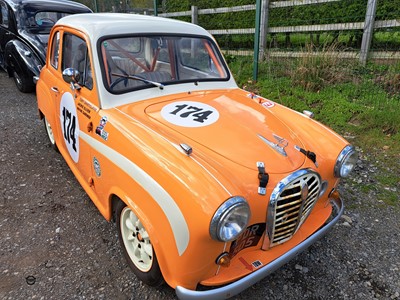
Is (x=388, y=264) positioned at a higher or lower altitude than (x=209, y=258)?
lower

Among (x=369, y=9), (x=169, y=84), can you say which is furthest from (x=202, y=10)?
(x=169, y=84)

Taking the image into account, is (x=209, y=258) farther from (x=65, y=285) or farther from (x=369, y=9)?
(x=369, y=9)

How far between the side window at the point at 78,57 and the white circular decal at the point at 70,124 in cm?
27

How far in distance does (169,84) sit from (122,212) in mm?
1192

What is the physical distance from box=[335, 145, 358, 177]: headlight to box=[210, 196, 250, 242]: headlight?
0.98 metres

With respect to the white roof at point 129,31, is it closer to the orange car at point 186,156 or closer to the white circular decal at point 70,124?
the orange car at point 186,156

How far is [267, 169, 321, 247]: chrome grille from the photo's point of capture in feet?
6.37

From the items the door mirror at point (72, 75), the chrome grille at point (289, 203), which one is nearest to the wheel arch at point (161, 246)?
the chrome grille at point (289, 203)

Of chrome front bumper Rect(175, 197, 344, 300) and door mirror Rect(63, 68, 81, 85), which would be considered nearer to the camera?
chrome front bumper Rect(175, 197, 344, 300)

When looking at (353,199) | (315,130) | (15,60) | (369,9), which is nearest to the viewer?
(315,130)

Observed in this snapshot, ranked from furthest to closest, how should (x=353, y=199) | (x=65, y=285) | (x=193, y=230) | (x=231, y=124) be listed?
(x=353, y=199), (x=231, y=124), (x=65, y=285), (x=193, y=230)

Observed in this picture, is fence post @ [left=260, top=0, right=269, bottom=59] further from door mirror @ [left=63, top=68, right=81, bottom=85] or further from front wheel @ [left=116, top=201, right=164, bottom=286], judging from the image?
Answer: front wheel @ [left=116, top=201, right=164, bottom=286]

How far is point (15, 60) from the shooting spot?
628cm

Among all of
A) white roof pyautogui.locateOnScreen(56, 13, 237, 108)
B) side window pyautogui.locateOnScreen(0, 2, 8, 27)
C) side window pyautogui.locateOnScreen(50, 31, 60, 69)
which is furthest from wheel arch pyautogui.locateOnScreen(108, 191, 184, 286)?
side window pyautogui.locateOnScreen(0, 2, 8, 27)
